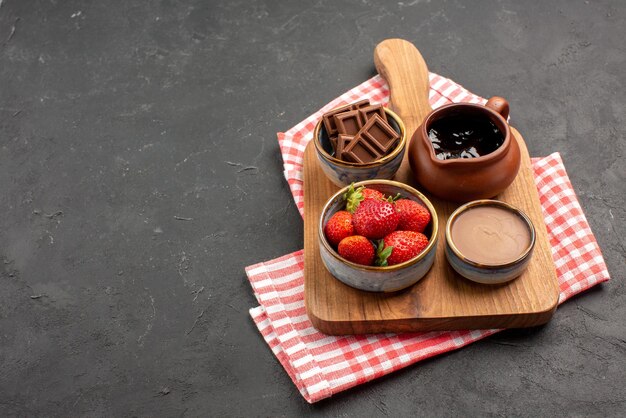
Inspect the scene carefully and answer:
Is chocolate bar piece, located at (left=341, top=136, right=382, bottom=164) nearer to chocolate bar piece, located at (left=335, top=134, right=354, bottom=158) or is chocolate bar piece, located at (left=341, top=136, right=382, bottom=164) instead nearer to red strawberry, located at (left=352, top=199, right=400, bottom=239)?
chocolate bar piece, located at (left=335, top=134, right=354, bottom=158)

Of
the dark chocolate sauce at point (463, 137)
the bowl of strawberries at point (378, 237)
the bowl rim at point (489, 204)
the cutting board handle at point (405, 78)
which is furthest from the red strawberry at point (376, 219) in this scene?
the cutting board handle at point (405, 78)

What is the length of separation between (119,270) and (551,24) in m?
1.84

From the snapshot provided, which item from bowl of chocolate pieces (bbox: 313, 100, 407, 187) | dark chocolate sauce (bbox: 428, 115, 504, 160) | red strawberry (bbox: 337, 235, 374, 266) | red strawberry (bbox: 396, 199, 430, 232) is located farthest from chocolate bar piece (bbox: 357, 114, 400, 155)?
red strawberry (bbox: 337, 235, 374, 266)

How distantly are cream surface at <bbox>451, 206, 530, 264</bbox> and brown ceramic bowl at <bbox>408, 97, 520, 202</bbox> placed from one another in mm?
72

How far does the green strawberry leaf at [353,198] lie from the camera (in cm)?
201

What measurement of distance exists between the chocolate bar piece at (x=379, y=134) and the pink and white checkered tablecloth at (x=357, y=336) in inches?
13.7

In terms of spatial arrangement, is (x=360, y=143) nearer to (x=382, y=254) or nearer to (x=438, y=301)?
(x=382, y=254)

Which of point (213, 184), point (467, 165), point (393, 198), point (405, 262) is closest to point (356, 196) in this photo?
point (393, 198)

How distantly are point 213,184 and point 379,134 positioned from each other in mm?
632

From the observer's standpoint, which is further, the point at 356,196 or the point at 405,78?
the point at 405,78

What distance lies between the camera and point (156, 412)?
6.68ft

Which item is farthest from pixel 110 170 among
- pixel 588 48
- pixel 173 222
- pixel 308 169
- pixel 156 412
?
pixel 588 48

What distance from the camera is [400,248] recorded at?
1.93 m

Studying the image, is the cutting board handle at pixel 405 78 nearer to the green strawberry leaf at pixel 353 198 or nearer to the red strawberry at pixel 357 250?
the green strawberry leaf at pixel 353 198
